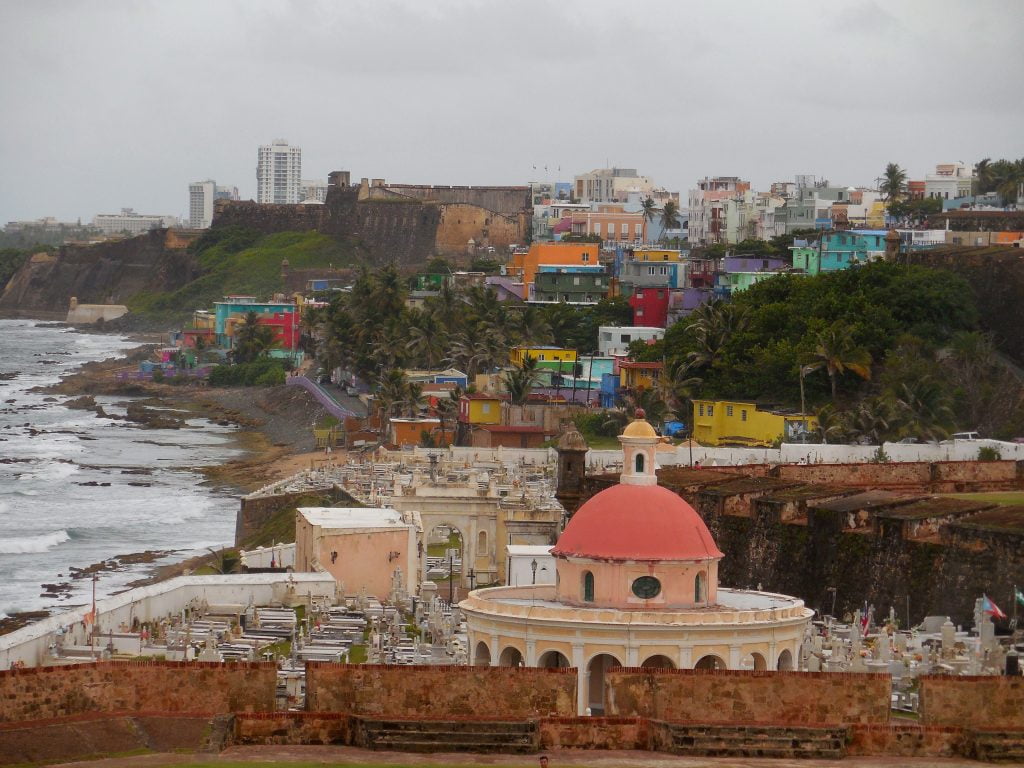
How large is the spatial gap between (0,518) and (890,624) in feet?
127

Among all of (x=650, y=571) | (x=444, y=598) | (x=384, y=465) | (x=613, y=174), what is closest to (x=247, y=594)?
(x=444, y=598)

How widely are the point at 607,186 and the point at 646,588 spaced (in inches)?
6394

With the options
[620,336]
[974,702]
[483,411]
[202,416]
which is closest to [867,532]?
[974,702]

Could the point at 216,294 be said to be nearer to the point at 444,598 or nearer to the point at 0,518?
the point at 0,518

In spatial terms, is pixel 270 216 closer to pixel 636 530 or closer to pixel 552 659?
pixel 636 530

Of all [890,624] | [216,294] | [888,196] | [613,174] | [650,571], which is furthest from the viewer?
[613,174]

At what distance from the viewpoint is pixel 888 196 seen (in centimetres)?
13825

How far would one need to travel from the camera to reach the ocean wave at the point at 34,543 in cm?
6575

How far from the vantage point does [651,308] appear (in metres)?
107

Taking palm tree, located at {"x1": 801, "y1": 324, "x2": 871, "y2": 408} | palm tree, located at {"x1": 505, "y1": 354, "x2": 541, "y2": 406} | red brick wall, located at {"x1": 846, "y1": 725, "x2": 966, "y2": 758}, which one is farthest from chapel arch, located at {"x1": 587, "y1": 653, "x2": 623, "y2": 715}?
palm tree, located at {"x1": 505, "y1": 354, "x2": 541, "y2": 406}

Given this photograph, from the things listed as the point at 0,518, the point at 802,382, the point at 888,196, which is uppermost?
the point at 888,196

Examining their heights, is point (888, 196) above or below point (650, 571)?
above

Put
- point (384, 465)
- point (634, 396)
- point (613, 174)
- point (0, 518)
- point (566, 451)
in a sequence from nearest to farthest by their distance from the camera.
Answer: point (566, 451) < point (384, 465) < point (0, 518) < point (634, 396) < point (613, 174)

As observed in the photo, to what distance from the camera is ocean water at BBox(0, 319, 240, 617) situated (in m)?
61.9
